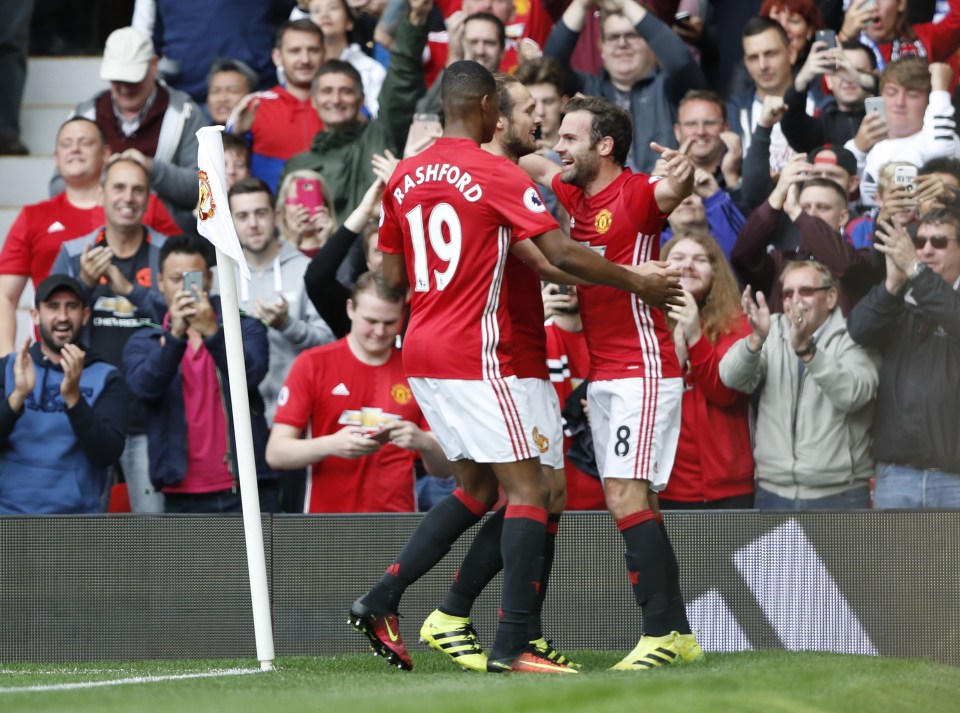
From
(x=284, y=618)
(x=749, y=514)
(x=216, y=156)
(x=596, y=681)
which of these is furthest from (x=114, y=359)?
(x=596, y=681)

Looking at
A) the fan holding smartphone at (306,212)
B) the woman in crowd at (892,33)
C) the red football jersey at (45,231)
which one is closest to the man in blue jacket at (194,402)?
the fan holding smartphone at (306,212)

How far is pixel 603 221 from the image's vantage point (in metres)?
6.53

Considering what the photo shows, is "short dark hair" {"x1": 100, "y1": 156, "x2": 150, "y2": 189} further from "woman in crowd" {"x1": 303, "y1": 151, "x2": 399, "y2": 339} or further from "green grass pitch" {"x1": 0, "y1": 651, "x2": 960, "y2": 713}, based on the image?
"green grass pitch" {"x1": 0, "y1": 651, "x2": 960, "y2": 713}

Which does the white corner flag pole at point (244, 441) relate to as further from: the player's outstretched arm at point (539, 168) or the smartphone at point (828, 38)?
the smartphone at point (828, 38)

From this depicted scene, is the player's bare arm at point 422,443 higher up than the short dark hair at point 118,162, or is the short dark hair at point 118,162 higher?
the short dark hair at point 118,162

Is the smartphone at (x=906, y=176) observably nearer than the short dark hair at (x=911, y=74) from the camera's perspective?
Yes

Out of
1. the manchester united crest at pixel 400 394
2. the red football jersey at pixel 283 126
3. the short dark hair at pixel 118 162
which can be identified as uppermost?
the red football jersey at pixel 283 126

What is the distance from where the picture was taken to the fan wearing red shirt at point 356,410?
8.32 metres

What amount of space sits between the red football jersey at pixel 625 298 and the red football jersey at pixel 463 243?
534 millimetres

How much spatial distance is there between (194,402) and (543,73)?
118 inches

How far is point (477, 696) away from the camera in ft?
16.8

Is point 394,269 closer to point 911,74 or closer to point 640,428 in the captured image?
point 640,428

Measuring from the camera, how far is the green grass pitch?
16.6ft

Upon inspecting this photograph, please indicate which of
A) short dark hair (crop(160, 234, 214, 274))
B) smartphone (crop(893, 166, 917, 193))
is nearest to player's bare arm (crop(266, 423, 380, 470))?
short dark hair (crop(160, 234, 214, 274))
